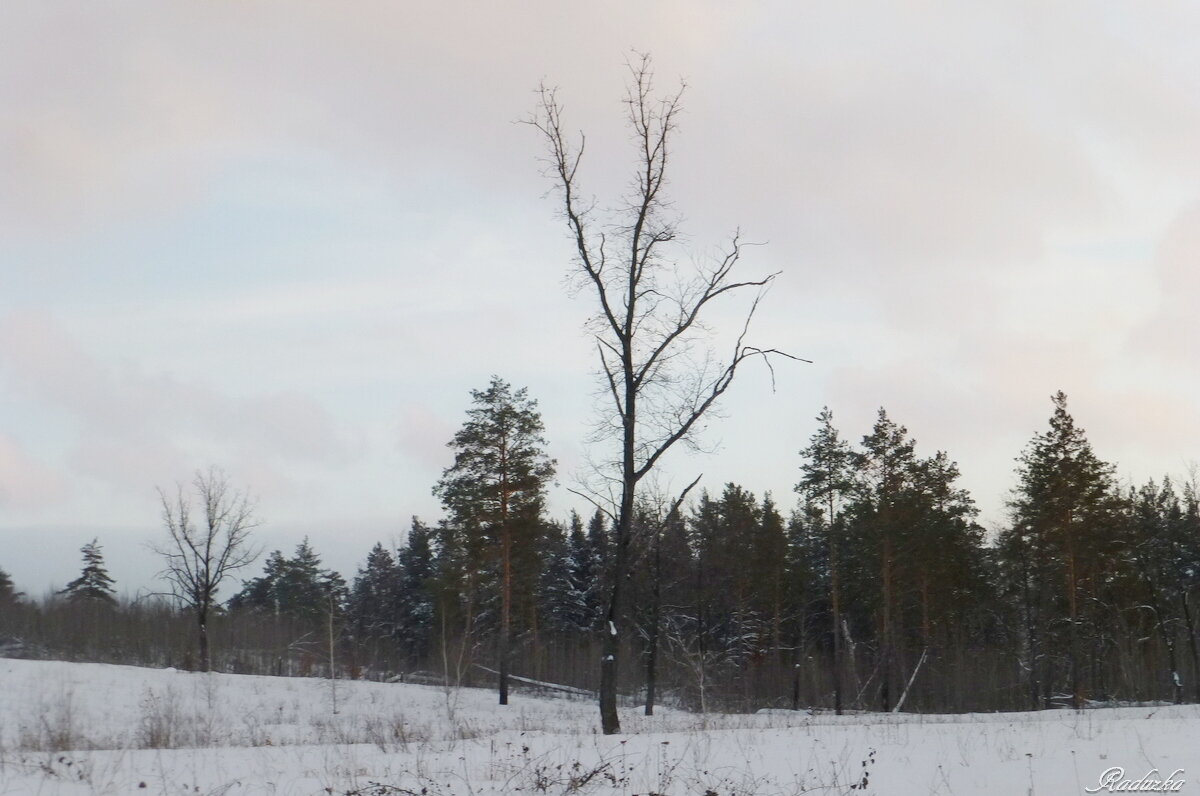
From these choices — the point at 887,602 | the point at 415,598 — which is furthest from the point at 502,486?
the point at 415,598

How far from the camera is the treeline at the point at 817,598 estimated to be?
37.7 metres

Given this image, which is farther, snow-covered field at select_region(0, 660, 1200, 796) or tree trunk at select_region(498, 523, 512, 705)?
tree trunk at select_region(498, 523, 512, 705)

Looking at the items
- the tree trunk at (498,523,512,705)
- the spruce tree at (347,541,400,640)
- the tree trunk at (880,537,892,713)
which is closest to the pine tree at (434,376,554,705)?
the tree trunk at (498,523,512,705)

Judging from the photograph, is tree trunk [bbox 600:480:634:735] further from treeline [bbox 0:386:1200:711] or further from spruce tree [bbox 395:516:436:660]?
spruce tree [bbox 395:516:436:660]

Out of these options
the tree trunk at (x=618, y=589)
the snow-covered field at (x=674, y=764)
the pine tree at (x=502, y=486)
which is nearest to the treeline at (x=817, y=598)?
the pine tree at (x=502, y=486)

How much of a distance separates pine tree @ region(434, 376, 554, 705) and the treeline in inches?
3.6

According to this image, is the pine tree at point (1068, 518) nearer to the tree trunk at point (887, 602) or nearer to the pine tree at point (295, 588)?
the tree trunk at point (887, 602)

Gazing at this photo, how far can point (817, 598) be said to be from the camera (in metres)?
47.9

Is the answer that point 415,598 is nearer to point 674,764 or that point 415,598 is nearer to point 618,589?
point 618,589

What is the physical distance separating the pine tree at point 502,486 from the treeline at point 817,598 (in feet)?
0.30

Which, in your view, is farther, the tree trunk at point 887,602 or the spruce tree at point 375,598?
the spruce tree at point 375,598

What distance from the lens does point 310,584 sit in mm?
74688

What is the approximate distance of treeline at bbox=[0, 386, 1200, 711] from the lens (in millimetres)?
37688

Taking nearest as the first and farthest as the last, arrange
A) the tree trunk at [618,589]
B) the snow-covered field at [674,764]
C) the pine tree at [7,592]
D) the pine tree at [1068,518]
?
the snow-covered field at [674,764]
the tree trunk at [618,589]
the pine tree at [1068,518]
the pine tree at [7,592]
